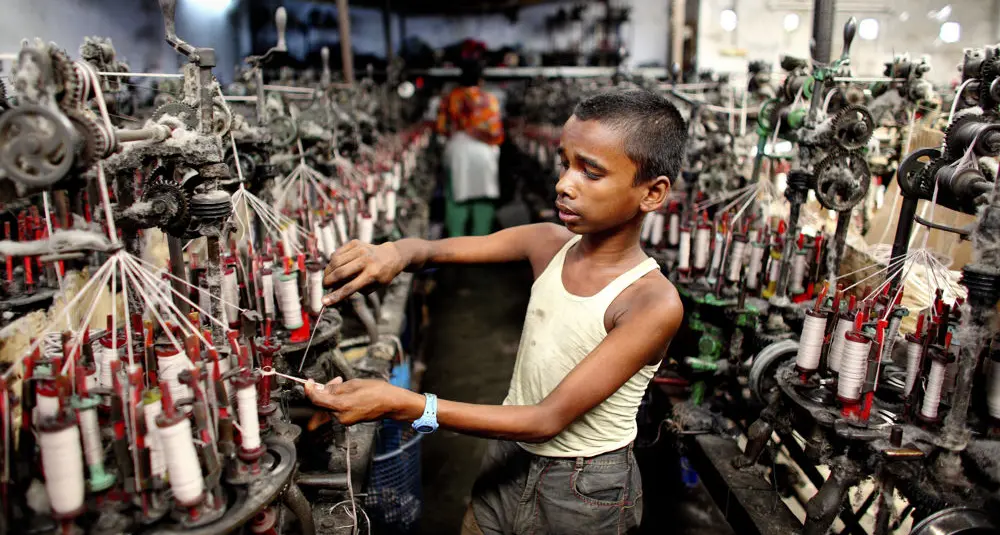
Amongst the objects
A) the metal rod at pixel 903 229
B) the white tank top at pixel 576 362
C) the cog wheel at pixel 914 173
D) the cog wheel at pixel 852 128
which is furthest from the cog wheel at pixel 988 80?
the white tank top at pixel 576 362

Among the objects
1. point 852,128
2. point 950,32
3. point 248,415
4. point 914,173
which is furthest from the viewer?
point 950,32

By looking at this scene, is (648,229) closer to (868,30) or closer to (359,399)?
(359,399)

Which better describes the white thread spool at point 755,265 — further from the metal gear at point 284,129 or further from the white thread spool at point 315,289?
the metal gear at point 284,129

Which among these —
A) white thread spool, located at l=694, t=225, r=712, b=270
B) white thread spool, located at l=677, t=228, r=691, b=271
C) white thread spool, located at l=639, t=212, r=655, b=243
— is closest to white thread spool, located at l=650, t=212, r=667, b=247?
white thread spool, located at l=639, t=212, r=655, b=243

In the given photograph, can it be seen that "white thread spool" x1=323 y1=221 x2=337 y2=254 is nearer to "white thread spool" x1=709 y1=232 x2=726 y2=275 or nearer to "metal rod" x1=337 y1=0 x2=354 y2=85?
"white thread spool" x1=709 y1=232 x2=726 y2=275

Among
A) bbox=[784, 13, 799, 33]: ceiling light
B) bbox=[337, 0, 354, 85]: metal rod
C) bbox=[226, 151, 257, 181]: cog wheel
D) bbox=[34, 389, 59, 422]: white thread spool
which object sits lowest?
bbox=[34, 389, 59, 422]: white thread spool

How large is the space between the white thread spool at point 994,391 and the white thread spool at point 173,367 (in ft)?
7.57

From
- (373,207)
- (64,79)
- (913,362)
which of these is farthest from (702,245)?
(64,79)

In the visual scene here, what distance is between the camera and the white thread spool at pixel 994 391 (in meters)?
1.97

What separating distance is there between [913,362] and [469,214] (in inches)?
262

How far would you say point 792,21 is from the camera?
12094 millimetres

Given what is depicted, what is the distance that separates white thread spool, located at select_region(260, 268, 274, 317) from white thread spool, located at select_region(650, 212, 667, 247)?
2.71 metres

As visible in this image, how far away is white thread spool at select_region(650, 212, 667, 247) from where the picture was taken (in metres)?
4.40

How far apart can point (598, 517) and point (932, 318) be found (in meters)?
1.42
